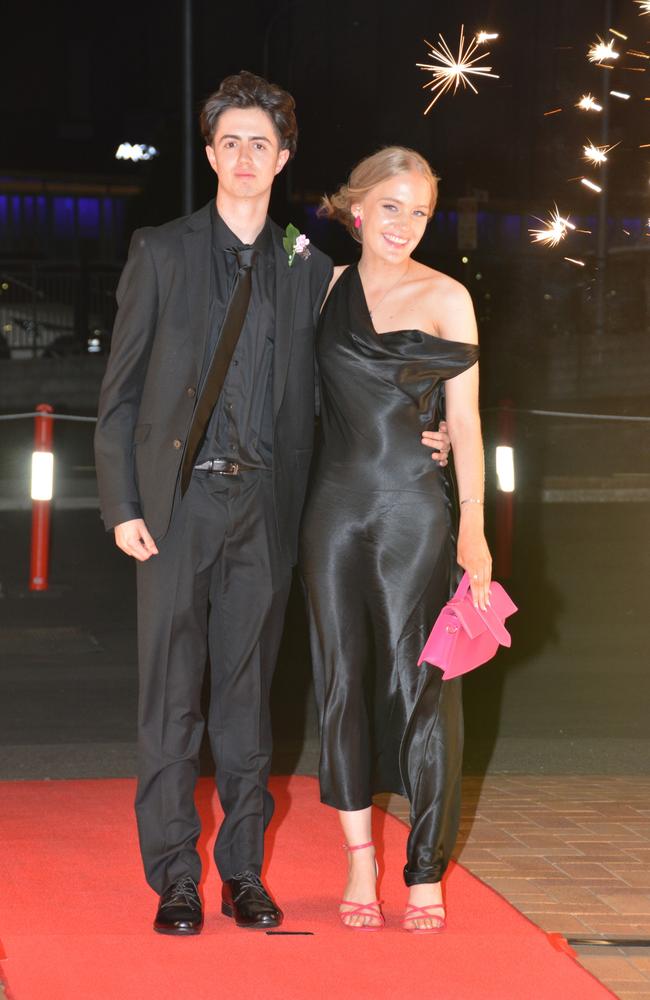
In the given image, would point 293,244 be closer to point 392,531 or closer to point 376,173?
point 376,173

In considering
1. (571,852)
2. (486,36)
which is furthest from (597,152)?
(571,852)

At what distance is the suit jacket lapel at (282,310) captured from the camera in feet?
13.2

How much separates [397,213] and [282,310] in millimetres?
408

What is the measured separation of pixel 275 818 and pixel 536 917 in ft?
4.18

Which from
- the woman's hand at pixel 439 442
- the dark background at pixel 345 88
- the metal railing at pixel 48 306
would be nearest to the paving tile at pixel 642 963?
the woman's hand at pixel 439 442

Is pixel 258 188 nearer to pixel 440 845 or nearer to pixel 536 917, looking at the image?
pixel 440 845

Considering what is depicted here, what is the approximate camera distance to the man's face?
402 cm

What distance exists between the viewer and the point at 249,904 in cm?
401

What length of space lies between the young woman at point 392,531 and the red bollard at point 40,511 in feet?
21.6

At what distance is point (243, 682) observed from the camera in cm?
412

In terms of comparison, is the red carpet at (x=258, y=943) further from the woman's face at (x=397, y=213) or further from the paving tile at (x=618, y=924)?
the woman's face at (x=397, y=213)

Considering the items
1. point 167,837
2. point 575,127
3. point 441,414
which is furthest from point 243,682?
point 575,127

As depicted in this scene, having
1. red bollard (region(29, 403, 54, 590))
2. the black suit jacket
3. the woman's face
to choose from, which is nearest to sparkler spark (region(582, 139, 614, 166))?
red bollard (region(29, 403, 54, 590))

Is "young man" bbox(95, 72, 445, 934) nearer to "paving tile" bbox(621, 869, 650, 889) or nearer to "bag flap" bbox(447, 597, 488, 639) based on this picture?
"bag flap" bbox(447, 597, 488, 639)
